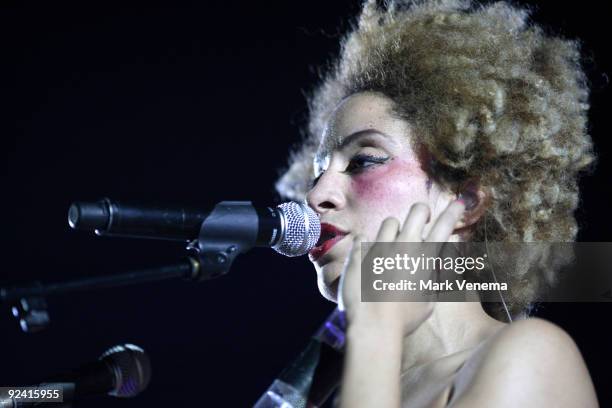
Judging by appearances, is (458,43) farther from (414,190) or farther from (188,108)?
(188,108)

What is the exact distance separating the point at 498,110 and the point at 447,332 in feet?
2.37

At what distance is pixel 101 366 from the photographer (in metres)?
1.56

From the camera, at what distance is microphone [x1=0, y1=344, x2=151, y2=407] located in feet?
4.91

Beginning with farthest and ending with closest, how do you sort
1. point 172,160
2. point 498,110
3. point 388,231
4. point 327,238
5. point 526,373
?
point 172,160 < point 498,110 < point 327,238 < point 388,231 < point 526,373

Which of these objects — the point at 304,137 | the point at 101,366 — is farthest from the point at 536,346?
the point at 304,137

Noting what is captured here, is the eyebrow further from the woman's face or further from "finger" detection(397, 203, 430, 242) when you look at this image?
"finger" detection(397, 203, 430, 242)

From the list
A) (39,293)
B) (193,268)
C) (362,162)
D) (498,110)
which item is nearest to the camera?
(39,293)

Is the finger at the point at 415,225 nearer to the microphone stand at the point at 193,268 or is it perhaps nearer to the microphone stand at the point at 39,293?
the microphone stand at the point at 193,268

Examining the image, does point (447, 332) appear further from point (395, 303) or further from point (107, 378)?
point (107, 378)

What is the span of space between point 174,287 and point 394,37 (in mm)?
1713

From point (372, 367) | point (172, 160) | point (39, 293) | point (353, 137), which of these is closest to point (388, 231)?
point (372, 367)

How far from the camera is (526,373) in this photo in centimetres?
149

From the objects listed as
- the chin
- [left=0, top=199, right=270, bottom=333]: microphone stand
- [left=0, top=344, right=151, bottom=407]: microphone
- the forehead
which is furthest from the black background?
[left=0, top=199, right=270, bottom=333]: microphone stand

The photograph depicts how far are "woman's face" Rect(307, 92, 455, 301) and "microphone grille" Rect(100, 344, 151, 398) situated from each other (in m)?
0.59
